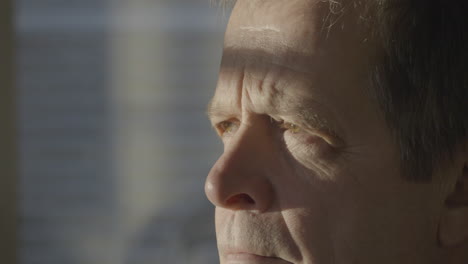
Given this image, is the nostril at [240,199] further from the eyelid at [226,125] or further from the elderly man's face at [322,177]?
the eyelid at [226,125]

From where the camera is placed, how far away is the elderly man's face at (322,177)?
113 cm

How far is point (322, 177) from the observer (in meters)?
→ 1.16

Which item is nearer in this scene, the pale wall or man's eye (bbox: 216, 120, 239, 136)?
man's eye (bbox: 216, 120, 239, 136)

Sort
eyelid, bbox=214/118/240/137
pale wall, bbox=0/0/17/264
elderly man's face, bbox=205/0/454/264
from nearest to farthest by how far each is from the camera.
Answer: elderly man's face, bbox=205/0/454/264
eyelid, bbox=214/118/240/137
pale wall, bbox=0/0/17/264

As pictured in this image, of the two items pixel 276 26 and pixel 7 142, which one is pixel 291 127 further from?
pixel 7 142

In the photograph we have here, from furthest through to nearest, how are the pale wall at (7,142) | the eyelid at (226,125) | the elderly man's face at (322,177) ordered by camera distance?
1. the pale wall at (7,142)
2. the eyelid at (226,125)
3. the elderly man's face at (322,177)

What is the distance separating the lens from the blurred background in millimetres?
3771

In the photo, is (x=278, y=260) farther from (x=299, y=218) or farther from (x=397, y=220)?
(x=397, y=220)

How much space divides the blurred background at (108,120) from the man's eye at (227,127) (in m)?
2.36

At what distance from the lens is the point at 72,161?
3877 mm

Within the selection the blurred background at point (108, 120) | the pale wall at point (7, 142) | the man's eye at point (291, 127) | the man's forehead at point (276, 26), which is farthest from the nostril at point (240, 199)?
the pale wall at point (7, 142)

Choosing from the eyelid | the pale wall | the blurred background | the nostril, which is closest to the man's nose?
the nostril

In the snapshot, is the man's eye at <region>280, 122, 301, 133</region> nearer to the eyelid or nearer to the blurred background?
the eyelid

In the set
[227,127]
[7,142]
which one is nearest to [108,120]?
[7,142]
